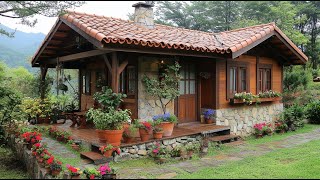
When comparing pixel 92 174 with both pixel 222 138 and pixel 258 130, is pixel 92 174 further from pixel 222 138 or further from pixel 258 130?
pixel 258 130

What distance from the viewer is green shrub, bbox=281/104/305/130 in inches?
439

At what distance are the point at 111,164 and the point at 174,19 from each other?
77.4ft

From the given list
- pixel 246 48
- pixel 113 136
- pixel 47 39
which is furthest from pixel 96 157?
pixel 246 48

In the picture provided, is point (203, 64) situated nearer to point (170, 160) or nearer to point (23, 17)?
point (170, 160)

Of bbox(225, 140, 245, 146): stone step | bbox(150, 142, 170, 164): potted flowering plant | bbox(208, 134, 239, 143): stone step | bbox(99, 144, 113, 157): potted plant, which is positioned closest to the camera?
bbox(99, 144, 113, 157): potted plant

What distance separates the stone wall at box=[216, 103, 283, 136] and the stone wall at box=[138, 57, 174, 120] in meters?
2.18

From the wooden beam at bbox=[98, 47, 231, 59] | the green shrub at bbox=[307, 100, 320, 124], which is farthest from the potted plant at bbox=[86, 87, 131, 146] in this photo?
the green shrub at bbox=[307, 100, 320, 124]

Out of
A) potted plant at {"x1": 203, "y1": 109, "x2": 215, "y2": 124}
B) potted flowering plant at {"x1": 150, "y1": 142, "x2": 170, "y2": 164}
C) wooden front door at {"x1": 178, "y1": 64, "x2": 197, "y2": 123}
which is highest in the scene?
wooden front door at {"x1": 178, "y1": 64, "x2": 197, "y2": 123}

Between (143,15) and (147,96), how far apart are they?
2.69 meters

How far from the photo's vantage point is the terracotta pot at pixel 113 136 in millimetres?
6332

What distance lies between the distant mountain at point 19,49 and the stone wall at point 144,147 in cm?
1460

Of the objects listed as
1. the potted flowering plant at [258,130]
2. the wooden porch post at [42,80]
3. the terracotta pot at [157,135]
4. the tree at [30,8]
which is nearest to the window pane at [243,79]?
the potted flowering plant at [258,130]

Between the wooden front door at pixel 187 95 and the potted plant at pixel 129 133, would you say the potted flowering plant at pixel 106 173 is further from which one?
the wooden front door at pixel 187 95

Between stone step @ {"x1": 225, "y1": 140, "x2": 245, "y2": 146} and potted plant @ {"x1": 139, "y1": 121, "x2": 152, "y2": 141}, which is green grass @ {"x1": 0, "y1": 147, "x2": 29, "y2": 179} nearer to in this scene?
potted plant @ {"x1": 139, "y1": 121, "x2": 152, "y2": 141}
